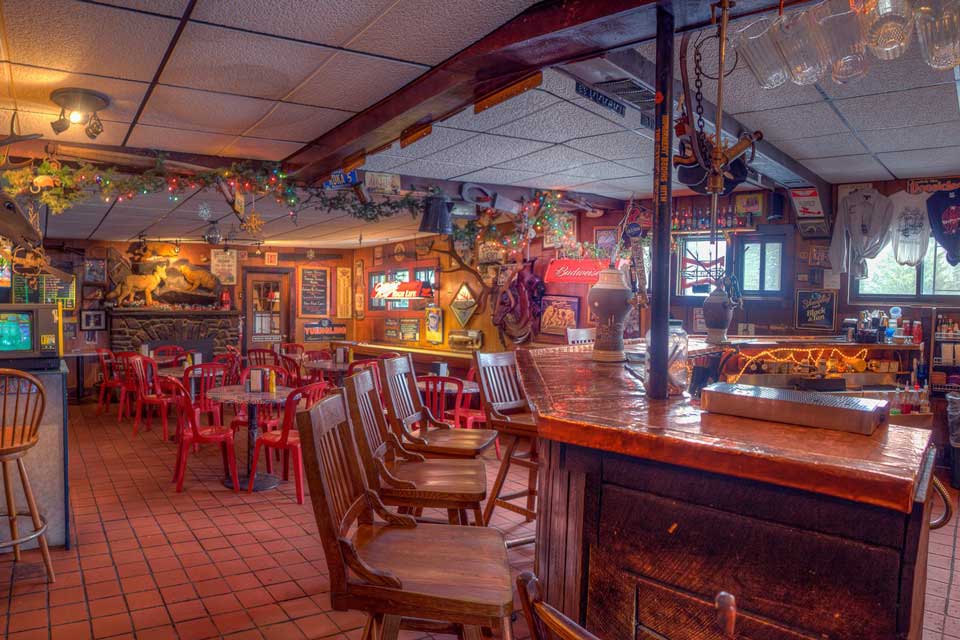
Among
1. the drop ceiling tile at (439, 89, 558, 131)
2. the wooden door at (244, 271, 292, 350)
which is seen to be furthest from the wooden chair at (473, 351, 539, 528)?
the wooden door at (244, 271, 292, 350)

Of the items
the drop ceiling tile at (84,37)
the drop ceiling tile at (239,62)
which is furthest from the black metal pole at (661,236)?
the drop ceiling tile at (84,37)

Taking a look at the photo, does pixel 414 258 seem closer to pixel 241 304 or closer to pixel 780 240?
pixel 241 304

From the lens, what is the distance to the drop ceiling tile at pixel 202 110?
3625mm

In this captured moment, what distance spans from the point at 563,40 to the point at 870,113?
2402 mm

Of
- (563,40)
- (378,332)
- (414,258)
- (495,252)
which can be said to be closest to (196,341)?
(378,332)

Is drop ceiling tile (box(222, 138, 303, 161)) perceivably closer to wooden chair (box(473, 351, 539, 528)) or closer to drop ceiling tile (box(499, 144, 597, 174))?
drop ceiling tile (box(499, 144, 597, 174))

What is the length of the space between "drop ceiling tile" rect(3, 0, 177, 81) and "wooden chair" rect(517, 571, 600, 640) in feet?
9.32

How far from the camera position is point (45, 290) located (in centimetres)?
967

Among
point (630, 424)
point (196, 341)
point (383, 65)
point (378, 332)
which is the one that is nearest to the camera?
point (630, 424)

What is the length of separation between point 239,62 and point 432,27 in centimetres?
108

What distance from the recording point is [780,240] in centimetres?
614

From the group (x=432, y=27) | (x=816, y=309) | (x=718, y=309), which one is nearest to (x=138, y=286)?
(x=432, y=27)

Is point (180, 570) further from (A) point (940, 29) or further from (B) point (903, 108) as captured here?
(B) point (903, 108)

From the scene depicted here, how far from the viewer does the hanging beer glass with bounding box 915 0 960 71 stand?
65.6 inches
